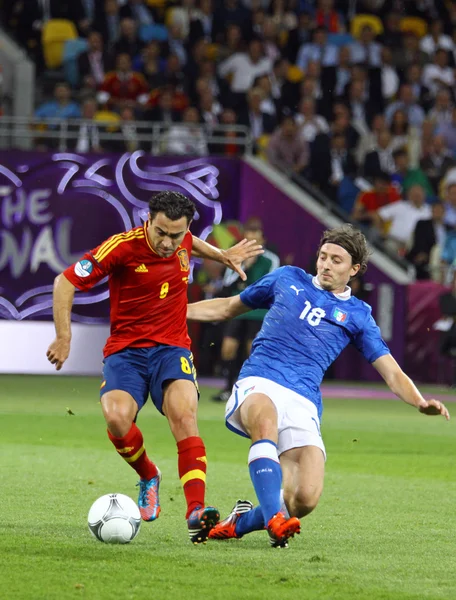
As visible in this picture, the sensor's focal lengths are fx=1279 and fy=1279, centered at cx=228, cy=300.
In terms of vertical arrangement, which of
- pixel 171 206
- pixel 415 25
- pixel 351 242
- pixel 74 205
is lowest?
pixel 74 205

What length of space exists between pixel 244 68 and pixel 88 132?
9.84 feet

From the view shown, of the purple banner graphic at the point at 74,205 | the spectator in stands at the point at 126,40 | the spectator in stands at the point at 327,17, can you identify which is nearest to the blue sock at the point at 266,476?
the purple banner graphic at the point at 74,205

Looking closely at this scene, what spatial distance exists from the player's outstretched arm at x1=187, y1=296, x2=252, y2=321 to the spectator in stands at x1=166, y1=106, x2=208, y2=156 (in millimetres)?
12661

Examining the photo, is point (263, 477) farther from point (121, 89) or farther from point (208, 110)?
point (121, 89)

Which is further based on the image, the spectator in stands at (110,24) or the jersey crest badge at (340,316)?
the spectator in stands at (110,24)

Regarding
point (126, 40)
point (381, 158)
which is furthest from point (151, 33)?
point (381, 158)

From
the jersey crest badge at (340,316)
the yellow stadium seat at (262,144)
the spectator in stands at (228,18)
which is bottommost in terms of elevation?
the yellow stadium seat at (262,144)

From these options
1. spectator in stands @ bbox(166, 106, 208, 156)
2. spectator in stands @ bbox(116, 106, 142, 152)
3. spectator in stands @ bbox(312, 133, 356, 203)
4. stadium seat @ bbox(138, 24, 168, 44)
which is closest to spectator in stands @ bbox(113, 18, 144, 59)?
stadium seat @ bbox(138, 24, 168, 44)

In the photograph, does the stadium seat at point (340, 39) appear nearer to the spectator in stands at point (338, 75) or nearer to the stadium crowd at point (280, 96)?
the stadium crowd at point (280, 96)

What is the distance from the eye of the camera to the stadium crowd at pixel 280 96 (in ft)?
67.1

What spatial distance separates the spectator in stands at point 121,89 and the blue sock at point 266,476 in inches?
558

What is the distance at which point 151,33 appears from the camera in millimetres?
21578

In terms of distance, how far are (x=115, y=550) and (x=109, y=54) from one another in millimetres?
15053

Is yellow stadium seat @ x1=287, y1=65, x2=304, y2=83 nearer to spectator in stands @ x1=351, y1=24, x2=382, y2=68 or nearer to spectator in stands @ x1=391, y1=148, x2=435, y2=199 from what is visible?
spectator in stands @ x1=351, y1=24, x2=382, y2=68
